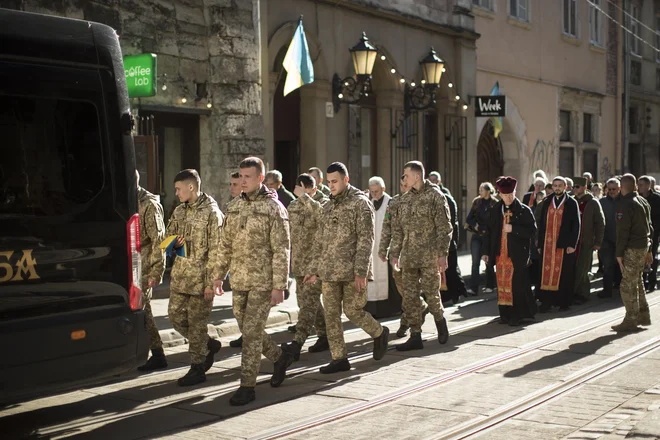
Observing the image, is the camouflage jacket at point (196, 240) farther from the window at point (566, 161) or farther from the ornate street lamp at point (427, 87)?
the window at point (566, 161)

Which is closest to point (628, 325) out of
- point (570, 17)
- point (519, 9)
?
point (519, 9)

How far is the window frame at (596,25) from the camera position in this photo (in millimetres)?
32281

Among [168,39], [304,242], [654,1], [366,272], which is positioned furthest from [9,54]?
[654,1]

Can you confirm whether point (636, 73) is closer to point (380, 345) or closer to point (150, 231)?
point (380, 345)

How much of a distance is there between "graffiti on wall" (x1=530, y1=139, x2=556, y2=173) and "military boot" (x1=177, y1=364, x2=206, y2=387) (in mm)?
20755

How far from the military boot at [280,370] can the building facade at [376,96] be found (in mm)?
9526

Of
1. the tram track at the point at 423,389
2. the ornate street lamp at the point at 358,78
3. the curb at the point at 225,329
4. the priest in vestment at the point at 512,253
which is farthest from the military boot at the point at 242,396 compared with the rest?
the ornate street lamp at the point at 358,78

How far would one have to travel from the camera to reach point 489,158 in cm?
2723

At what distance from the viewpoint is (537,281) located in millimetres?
13695

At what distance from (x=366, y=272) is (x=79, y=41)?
331 centimetres

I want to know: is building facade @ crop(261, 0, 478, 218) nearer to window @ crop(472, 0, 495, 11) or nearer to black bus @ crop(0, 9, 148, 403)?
window @ crop(472, 0, 495, 11)

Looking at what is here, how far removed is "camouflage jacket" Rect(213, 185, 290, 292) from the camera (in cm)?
761

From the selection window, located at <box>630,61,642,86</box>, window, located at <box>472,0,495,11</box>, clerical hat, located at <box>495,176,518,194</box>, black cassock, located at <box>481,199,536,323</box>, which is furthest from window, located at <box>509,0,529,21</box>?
black cassock, located at <box>481,199,536,323</box>

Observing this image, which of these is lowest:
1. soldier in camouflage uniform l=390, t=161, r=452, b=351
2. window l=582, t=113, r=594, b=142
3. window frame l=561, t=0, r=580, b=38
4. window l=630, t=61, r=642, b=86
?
soldier in camouflage uniform l=390, t=161, r=452, b=351
